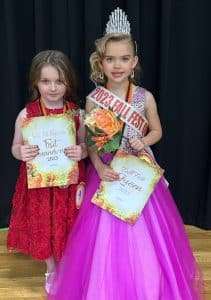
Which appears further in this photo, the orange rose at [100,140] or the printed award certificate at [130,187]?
the printed award certificate at [130,187]

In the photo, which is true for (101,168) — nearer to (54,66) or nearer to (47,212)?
(47,212)

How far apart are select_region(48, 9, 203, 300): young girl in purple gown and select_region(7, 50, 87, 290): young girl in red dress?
0.20 ft

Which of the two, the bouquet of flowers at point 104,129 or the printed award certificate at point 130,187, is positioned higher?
the bouquet of flowers at point 104,129

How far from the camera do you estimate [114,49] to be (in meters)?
1.62

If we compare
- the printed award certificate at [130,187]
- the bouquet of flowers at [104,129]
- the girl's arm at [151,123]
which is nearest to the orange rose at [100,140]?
the bouquet of flowers at [104,129]

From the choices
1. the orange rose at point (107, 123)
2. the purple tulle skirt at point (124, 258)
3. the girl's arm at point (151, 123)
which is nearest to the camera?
the orange rose at point (107, 123)

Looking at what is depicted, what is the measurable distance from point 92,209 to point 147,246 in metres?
0.25

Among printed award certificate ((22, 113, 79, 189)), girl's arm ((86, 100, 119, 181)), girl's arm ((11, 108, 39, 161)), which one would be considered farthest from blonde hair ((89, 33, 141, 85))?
girl's arm ((11, 108, 39, 161))

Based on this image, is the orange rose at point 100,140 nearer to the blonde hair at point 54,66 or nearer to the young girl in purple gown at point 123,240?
the young girl in purple gown at point 123,240

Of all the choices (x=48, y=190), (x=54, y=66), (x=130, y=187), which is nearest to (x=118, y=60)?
(x=54, y=66)

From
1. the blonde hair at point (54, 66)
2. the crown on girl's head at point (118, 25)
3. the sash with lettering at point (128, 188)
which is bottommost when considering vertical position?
the sash with lettering at point (128, 188)

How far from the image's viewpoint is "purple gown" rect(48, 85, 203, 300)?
62.8 inches

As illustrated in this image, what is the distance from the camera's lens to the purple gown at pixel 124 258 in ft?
5.24

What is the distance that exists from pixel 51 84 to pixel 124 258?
2.28 ft
